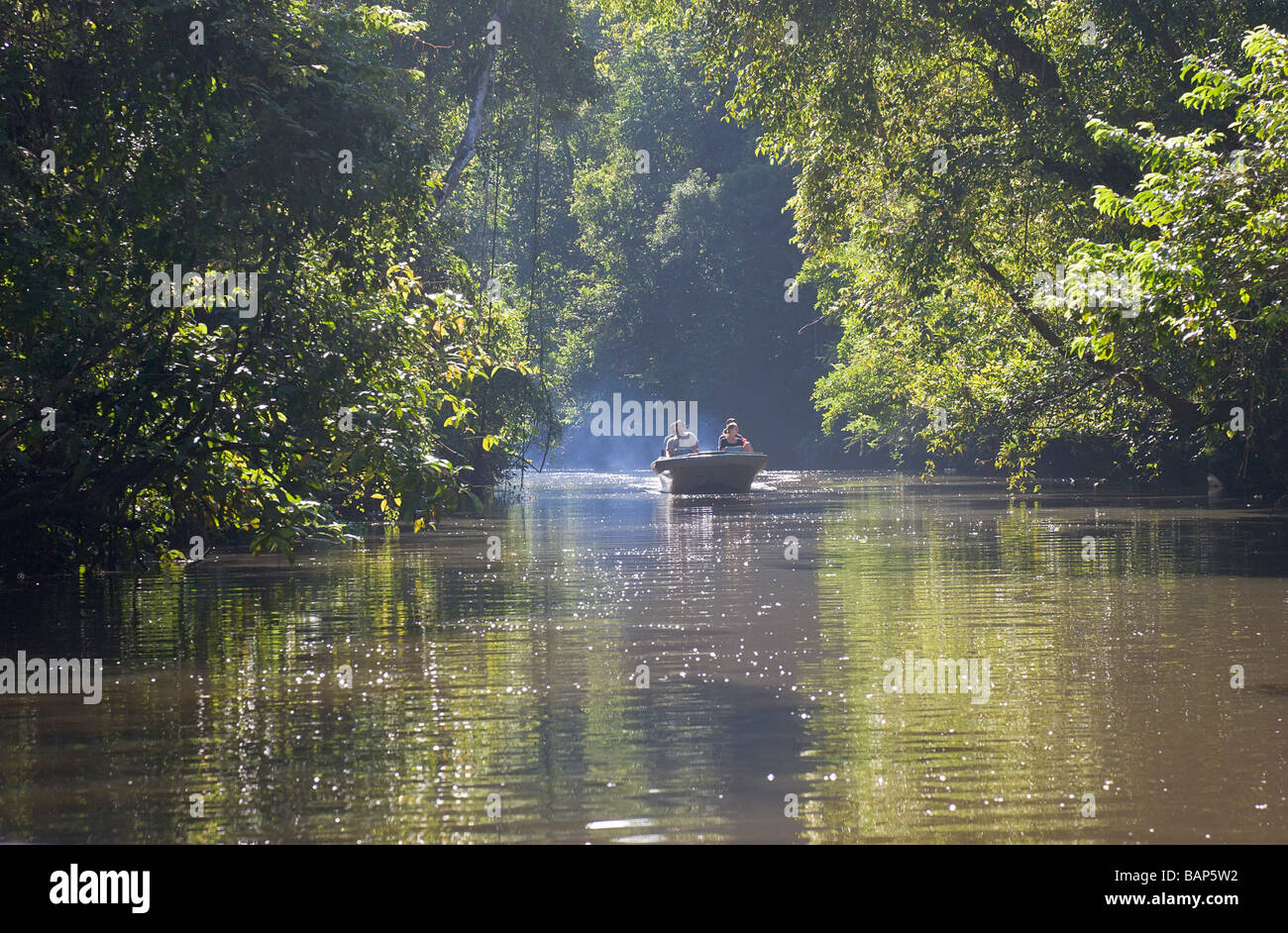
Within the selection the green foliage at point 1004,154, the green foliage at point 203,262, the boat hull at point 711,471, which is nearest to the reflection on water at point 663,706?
the green foliage at point 203,262

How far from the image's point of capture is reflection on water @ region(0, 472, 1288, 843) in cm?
648

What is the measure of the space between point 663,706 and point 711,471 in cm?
2858

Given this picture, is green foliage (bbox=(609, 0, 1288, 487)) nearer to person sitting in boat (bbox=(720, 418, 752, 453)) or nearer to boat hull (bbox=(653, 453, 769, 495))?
boat hull (bbox=(653, 453, 769, 495))

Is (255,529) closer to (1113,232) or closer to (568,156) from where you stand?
(1113,232)

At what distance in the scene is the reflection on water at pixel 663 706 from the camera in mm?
6484

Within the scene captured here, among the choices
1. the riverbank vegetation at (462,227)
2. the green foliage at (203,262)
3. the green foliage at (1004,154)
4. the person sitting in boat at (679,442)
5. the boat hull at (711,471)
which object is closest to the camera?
the riverbank vegetation at (462,227)

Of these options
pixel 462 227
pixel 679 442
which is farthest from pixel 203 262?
pixel 679 442

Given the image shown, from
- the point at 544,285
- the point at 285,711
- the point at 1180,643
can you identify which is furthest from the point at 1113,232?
the point at 544,285

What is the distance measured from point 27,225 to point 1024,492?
1144 inches

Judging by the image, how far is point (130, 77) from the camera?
15305 millimetres

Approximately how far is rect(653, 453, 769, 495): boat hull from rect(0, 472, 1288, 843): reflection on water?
61.7ft

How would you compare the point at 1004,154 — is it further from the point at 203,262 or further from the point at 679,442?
the point at 679,442

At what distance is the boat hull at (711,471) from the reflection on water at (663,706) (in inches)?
741

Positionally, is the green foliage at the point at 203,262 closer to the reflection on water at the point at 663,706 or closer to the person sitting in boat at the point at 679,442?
the reflection on water at the point at 663,706
